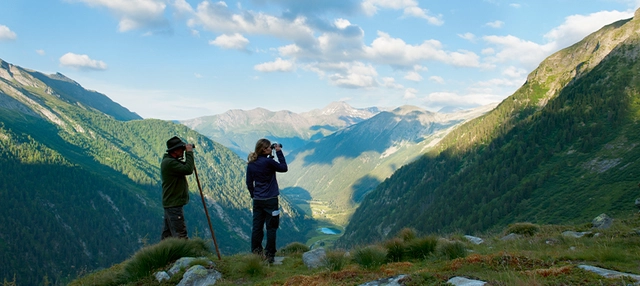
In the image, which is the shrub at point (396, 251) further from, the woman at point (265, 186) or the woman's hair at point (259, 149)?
the woman's hair at point (259, 149)

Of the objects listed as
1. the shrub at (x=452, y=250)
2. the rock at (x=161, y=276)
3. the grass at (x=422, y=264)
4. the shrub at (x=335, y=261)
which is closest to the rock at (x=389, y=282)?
the grass at (x=422, y=264)

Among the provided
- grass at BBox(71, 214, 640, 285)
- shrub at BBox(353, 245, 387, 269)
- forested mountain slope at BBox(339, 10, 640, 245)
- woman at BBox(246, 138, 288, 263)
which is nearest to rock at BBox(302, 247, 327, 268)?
grass at BBox(71, 214, 640, 285)

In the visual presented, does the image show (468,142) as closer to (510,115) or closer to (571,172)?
(510,115)

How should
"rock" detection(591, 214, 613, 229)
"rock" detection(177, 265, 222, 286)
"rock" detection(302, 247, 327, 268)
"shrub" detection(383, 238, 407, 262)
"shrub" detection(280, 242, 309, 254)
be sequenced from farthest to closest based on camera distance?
"rock" detection(591, 214, 613, 229), "shrub" detection(280, 242, 309, 254), "rock" detection(302, 247, 327, 268), "shrub" detection(383, 238, 407, 262), "rock" detection(177, 265, 222, 286)

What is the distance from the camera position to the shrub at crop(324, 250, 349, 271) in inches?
366

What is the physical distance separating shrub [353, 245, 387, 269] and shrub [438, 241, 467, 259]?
1729 millimetres

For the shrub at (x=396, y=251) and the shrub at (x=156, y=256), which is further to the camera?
the shrub at (x=396, y=251)

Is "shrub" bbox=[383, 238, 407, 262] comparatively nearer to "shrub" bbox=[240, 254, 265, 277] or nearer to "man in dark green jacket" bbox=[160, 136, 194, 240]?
"shrub" bbox=[240, 254, 265, 277]

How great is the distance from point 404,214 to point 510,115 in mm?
64066

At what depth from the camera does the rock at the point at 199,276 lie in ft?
29.2

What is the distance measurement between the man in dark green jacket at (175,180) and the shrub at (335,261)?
5386 mm

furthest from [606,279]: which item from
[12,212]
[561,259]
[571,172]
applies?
[12,212]

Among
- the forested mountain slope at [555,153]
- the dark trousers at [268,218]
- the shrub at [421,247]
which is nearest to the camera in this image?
the shrub at [421,247]

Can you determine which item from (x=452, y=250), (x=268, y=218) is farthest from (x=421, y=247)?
(x=268, y=218)
